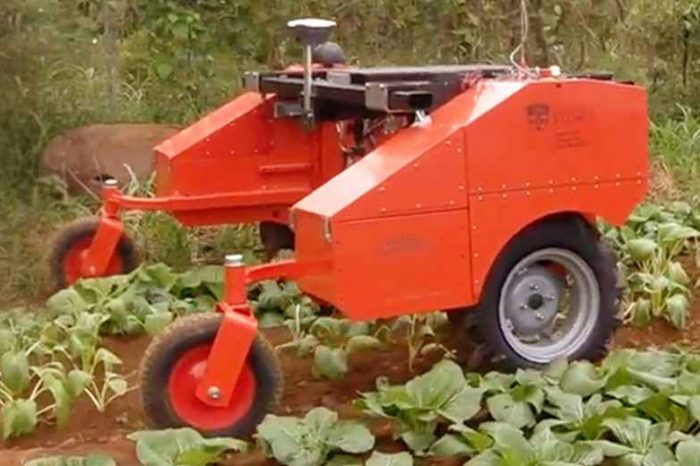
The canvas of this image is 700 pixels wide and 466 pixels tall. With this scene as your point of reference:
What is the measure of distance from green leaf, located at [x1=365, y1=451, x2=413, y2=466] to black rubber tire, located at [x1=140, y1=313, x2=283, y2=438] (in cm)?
55

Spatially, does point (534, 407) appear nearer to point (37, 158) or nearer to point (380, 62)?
point (37, 158)

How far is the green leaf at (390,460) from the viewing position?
11.5 feet

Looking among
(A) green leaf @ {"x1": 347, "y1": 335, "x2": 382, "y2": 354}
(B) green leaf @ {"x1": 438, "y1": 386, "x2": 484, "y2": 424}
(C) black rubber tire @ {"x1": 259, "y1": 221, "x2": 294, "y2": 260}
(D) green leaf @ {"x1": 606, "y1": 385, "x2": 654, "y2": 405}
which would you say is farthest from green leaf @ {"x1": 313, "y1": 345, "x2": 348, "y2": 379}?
(C) black rubber tire @ {"x1": 259, "y1": 221, "x2": 294, "y2": 260}

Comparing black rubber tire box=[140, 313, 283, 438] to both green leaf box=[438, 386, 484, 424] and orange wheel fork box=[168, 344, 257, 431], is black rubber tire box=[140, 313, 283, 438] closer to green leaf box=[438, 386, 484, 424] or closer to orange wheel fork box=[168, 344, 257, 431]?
orange wheel fork box=[168, 344, 257, 431]

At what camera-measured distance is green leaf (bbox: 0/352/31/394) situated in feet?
14.0

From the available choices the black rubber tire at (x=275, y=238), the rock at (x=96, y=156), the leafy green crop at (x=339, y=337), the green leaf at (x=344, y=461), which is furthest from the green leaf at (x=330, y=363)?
the rock at (x=96, y=156)

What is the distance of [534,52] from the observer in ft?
28.7

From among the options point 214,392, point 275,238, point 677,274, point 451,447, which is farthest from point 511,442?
point 275,238

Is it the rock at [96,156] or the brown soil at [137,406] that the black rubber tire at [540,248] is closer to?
the brown soil at [137,406]

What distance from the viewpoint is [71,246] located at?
5848mm

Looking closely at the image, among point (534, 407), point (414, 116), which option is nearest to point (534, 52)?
point (414, 116)

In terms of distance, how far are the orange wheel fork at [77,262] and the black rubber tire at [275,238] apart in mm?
625

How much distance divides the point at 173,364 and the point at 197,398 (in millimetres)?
117

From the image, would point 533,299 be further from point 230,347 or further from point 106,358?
point 106,358
